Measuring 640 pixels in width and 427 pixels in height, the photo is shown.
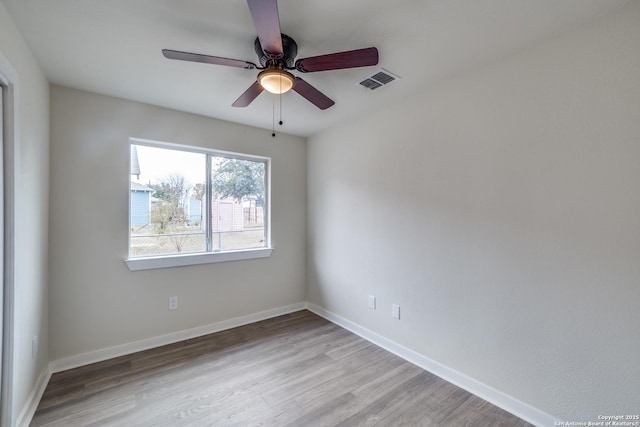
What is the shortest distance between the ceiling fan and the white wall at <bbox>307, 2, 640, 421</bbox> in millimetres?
1067

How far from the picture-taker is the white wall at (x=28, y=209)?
153cm

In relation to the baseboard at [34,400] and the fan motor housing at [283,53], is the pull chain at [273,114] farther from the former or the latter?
the baseboard at [34,400]

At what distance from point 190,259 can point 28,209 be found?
51.5 inches

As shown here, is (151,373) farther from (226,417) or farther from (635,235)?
(635,235)

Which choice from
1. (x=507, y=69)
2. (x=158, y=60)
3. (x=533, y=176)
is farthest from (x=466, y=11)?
(x=158, y=60)

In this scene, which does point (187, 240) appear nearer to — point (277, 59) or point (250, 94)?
point (250, 94)

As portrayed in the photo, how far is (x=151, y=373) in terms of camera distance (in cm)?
222

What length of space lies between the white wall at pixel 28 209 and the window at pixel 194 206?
0.62 metres

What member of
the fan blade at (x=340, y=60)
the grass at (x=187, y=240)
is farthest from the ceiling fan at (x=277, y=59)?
the grass at (x=187, y=240)

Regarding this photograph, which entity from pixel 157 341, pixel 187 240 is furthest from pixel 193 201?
pixel 157 341

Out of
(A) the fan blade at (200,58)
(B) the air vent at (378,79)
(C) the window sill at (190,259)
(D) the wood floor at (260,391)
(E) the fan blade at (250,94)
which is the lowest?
(D) the wood floor at (260,391)

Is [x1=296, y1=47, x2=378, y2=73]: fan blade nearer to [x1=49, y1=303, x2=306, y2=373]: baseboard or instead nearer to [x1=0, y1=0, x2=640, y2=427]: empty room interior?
[x1=0, y1=0, x2=640, y2=427]: empty room interior

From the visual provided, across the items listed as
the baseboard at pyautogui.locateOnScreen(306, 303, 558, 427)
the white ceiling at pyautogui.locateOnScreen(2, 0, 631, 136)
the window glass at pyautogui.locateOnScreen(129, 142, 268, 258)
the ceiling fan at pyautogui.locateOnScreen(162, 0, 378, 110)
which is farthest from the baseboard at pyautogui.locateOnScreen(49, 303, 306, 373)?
the ceiling fan at pyautogui.locateOnScreen(162, 0, 378, 110)

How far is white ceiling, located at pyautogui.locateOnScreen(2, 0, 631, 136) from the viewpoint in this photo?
1409 millimetres
